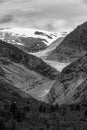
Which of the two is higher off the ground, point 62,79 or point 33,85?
point 62,79

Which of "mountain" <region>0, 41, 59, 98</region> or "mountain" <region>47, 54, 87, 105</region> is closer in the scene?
"mountain" <region>47, 54, 87, 105</region>

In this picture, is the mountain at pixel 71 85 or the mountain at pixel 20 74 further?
the mountain at pixel 20 74

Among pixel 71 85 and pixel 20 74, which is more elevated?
pixel 71 85

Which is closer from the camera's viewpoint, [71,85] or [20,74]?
[71,85]

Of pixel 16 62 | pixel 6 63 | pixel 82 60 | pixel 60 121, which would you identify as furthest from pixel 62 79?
pixel 16 62

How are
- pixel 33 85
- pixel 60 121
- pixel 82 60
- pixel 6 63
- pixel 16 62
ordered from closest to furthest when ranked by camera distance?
1. pixel 60 121
2. pixel 82 60
3. pixel 33 85
4. pixel 6 63
5. pixel 16 62

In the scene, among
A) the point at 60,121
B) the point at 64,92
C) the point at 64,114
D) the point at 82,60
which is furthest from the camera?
the point at 82,60

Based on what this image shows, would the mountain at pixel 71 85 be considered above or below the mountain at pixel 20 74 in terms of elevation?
above

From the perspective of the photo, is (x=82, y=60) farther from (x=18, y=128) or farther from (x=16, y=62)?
(x=16, y=62)
